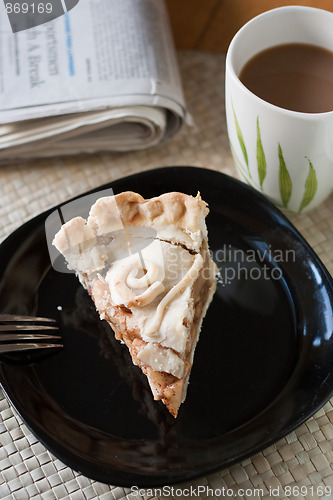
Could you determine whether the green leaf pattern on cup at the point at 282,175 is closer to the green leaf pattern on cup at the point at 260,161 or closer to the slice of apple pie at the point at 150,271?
the green leaf pattern on cup at the point at 260,161

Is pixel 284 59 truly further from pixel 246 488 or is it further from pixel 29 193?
pixel 246 488

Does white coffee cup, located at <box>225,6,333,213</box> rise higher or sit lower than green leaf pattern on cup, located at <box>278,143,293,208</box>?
higher

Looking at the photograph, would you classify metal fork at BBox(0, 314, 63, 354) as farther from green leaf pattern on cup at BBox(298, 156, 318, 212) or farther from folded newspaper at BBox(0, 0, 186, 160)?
green leaf pattern on cup at BBox(298, 156, 318, 212)

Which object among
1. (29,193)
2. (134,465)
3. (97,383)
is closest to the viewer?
(134,465)

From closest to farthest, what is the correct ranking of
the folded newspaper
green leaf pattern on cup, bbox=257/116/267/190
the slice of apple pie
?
1. the slice of apple pie
2. green leaf pattern on cup, bbox=257/116/267/190
3. the folded newspaper

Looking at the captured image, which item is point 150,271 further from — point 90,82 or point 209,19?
point 209,19

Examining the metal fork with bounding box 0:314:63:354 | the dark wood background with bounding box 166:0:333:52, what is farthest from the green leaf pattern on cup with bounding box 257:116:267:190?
the metal fork with bounding box 0:314:63:354

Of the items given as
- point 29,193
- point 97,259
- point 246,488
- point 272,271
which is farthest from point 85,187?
point 246,488

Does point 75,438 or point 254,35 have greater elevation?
point 254,35

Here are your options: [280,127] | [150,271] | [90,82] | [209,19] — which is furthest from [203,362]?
[209,19]
